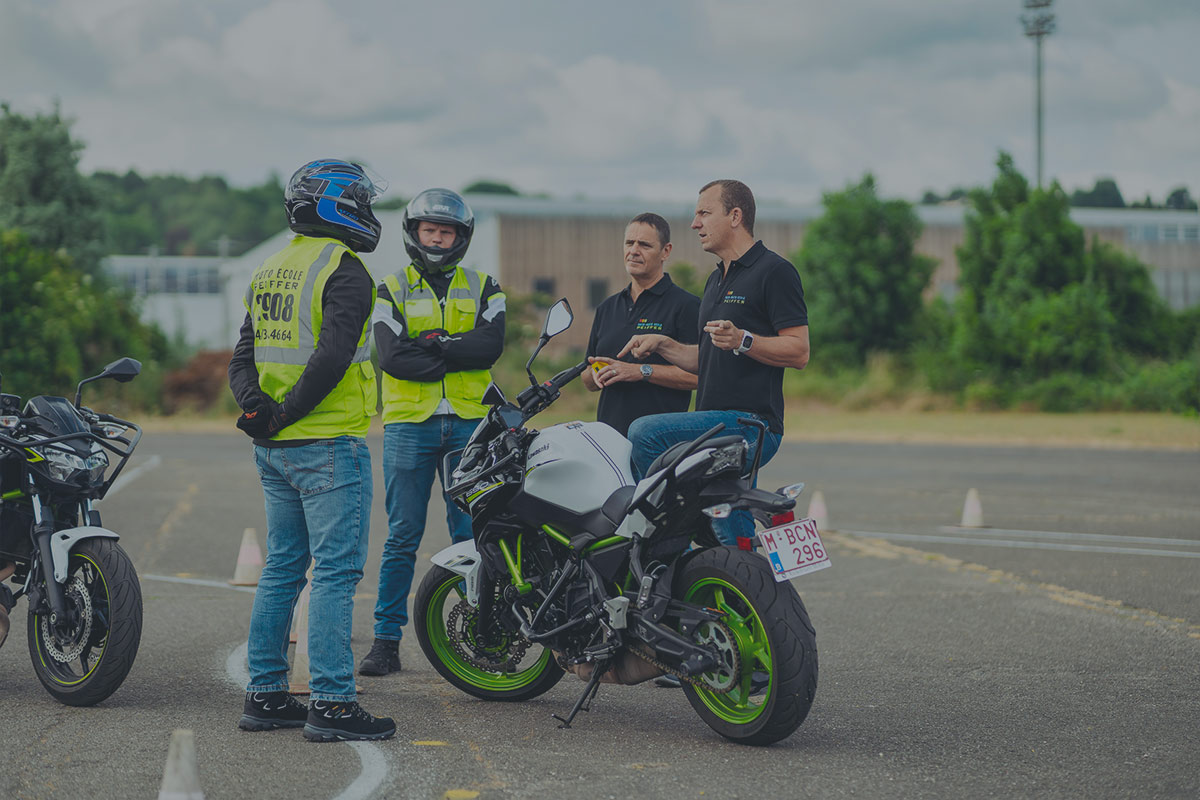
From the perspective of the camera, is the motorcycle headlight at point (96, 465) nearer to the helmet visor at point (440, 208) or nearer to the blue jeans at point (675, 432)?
the helmet visor at point (440, 208)

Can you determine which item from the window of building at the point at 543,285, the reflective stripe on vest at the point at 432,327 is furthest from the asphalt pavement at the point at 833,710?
the window of building at the point at 543,285

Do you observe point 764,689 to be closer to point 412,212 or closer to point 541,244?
point 412,212

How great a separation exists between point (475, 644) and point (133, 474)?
13.1 metres

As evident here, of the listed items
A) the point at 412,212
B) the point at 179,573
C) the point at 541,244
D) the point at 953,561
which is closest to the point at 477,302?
the point at 412,212

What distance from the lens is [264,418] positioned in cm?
516

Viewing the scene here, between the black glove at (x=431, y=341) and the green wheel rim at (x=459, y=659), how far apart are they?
3.57 ft

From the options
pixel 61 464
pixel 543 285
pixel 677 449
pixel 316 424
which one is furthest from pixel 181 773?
pixel 543 285

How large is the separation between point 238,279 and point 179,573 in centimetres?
5647

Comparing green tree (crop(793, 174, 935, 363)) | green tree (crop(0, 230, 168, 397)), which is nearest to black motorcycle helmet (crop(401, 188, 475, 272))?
green tree (crop(0, 230, 168, 397))

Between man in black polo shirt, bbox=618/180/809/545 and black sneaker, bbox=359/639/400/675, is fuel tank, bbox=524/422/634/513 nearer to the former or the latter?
man in black polo shirt, bbox=618/180/809/545

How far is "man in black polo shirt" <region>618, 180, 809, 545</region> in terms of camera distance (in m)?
5.59

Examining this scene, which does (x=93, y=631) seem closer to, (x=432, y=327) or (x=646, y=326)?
(x=432, y=327)

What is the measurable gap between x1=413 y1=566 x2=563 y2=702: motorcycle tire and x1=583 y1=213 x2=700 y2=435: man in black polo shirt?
1.17m

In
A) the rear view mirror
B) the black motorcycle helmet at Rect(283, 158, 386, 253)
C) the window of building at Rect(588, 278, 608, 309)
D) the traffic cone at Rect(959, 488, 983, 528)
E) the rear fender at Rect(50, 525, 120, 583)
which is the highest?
the window of building at Rect(588, 278, 608, 309)
